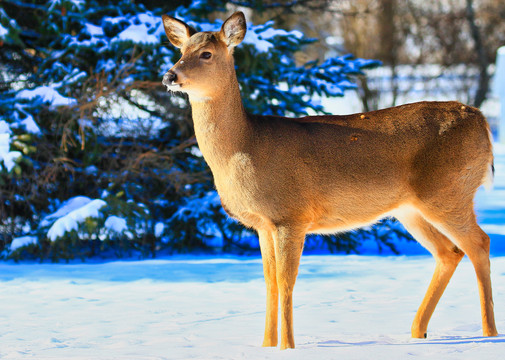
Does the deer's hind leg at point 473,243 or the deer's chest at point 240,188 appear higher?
the deer's chest at point 240,188

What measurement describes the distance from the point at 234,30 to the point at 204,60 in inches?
13.5

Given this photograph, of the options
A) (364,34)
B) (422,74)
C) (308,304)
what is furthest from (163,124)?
(422,74)

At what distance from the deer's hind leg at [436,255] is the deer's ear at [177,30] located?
75.4 inches

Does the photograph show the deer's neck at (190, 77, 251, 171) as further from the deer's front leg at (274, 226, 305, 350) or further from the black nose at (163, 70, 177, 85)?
the deer's front leg at (274, 226, 305, 350)

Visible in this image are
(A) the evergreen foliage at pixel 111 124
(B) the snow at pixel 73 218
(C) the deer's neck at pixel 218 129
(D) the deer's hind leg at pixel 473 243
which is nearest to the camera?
(C) the deer's neck at pixel 218 129

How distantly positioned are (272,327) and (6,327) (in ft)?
6.90

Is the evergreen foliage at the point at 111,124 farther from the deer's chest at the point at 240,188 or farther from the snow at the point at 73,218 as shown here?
the deer's chest at the point at 240,188

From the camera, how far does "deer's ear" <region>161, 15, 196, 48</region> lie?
4852mm

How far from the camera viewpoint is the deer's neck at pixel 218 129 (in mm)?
4688

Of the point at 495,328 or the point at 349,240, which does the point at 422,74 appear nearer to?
the point at 349,240

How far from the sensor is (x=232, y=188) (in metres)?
4.62

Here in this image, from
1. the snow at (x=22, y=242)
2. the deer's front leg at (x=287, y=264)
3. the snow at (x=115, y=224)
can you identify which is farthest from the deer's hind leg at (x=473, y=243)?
the snow at (x=22, y=242)

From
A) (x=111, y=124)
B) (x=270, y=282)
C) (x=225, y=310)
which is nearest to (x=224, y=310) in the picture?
(x=225, y=310)

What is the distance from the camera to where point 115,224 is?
8.10 metres
